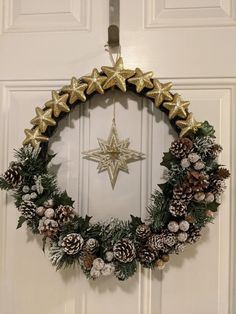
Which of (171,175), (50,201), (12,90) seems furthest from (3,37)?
(171,175)

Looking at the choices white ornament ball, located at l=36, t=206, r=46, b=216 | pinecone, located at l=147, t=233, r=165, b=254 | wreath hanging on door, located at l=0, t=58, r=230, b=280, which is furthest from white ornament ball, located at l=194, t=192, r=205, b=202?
white ornament ball, located at l=36, t=206, r=46, b=216

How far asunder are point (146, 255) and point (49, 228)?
0.21 m

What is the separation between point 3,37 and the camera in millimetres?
898

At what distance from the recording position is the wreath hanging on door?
741 mm

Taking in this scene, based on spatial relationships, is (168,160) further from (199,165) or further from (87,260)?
(87,260)

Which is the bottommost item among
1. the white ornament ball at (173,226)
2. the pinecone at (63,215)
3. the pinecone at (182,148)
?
the white ornament ball at (173,226)

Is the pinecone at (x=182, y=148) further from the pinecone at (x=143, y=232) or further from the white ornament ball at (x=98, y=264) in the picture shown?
the white ornament ball at (x=98, y=264)

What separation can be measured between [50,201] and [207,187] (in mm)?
337

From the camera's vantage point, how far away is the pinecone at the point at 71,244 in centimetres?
73

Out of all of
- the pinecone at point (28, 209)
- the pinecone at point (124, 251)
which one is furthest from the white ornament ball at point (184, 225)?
the pinecone at point (28, 209)

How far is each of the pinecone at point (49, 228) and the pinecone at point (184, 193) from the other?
0.26 meters

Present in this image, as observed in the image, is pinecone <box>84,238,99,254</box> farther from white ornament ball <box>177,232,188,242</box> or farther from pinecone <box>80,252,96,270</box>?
white ornament ball <box>177,232,188,242</box>

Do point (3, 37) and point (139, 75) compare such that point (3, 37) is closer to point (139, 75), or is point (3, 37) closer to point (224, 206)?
point (139, 75)

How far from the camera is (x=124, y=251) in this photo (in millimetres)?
734
